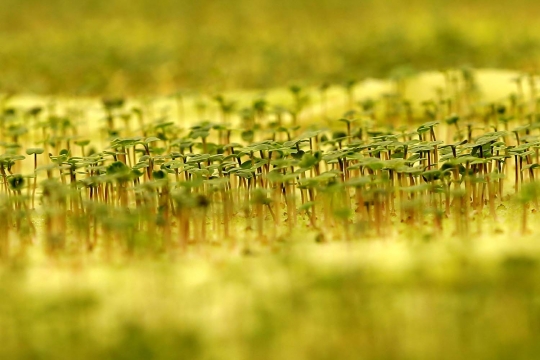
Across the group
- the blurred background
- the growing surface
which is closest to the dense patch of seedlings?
the growing surface

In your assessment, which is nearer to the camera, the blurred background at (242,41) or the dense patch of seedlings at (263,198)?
the dense patch of seedlings at (263,198)

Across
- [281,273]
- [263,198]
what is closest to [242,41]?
[263,198]

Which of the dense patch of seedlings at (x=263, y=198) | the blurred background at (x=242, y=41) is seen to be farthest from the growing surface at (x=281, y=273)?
the blurred background at (x=242, y=41)

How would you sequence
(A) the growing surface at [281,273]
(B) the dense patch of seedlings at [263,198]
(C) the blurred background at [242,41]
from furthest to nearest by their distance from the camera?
1. (C) the blurred background at [242,41]
2. (B) the dense patch of seedlings at [263,198]
3. (A) the growing surface at [281,273]

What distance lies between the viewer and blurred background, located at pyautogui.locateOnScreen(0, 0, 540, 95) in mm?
7176

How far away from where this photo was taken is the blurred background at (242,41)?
7176 mm

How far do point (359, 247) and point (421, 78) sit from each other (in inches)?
123

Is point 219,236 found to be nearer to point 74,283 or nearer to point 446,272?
point 74,283

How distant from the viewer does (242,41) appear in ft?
28.6

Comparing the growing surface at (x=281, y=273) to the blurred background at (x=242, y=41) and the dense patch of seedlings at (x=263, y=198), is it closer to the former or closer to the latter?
the dense patch of seedlings at (x=263, y=198)

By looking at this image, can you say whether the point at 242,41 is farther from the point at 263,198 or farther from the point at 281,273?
the point at 281,273

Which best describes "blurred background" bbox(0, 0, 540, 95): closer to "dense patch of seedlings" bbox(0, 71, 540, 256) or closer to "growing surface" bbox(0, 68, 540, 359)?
"dense patch of seedlings" bbox(0, 71, 540, 256)

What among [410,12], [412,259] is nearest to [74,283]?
[412,259]

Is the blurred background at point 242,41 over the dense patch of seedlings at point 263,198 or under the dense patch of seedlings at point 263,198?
over
